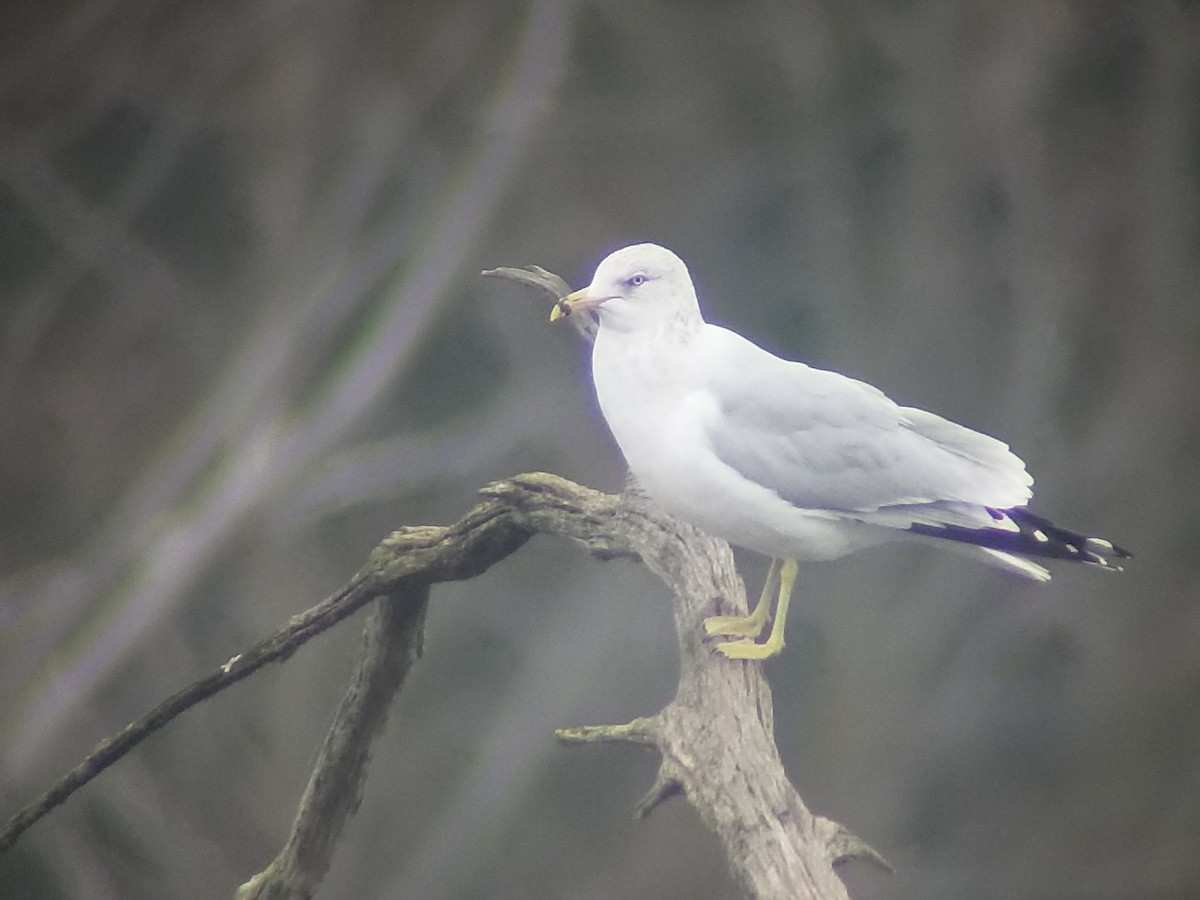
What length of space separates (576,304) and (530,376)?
10.0 inches

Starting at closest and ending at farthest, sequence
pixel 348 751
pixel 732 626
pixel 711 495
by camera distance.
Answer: pixel 711 495, pixel 732 626, pixel 348 751

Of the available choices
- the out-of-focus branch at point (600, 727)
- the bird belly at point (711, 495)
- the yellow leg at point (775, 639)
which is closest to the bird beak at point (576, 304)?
the bird belly at point (711, 495)

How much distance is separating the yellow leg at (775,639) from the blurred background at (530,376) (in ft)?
0.26

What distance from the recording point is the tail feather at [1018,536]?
4.45 ft

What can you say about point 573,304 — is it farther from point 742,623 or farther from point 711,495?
point 742,623

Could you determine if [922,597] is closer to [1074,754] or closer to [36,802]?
[1074,754]

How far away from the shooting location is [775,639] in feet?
4.87

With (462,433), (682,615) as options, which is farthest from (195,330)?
(682,615)

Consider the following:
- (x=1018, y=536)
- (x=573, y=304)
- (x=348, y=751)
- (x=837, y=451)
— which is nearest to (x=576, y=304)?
(x=573, y=304)

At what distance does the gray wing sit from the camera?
138 cm

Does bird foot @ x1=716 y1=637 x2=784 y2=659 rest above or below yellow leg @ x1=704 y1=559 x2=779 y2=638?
below

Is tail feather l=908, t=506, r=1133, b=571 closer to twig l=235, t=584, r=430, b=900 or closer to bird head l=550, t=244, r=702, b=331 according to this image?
bird head l=550, t=244, r=702, b=331

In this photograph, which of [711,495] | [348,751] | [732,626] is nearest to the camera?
[711,495]

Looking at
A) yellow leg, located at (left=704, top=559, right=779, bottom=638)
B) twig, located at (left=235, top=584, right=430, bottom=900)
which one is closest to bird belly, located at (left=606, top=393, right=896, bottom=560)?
yellow leg, located at (left=704, top=559, right=779, bottom=638)
